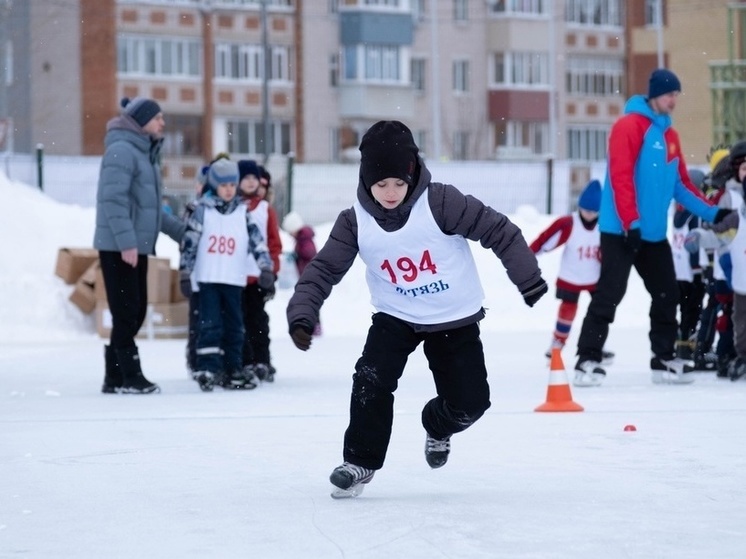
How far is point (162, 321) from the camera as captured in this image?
17.1m

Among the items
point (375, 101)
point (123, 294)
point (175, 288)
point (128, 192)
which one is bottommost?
point (175, 288)

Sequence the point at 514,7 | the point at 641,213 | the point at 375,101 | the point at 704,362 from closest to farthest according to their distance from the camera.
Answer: the point at 641,213, the point at 704,362, the point at 375,101, the point at 514,7

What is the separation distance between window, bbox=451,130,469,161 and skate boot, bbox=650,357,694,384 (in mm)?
50503

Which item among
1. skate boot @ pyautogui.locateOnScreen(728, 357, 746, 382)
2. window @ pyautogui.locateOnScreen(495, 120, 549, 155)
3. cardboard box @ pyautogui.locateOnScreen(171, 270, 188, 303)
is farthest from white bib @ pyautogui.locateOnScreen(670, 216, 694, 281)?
window @ pyautogui.locateOnScreen(495, 120, 549, 155)

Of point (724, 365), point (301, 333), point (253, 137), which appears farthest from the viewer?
point (253, 137)

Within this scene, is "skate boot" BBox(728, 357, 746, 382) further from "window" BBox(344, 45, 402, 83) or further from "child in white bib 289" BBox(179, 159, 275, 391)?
"window" BBox(344, 45, 402, 83)

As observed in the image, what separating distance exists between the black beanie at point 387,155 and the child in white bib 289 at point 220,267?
4.87m

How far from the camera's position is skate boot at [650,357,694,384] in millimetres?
10320

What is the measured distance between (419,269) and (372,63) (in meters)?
54.1

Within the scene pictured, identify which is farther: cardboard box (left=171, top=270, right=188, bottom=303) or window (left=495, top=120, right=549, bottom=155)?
window (left=495, top=120, right=549, bottom=155)

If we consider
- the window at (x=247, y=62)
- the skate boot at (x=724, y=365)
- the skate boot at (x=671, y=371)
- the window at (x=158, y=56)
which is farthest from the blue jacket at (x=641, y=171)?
the window at (x=247, y=62)

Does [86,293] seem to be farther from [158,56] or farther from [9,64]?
[158,56]

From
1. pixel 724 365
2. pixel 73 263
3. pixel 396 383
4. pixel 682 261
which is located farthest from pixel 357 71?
pixel 396 383

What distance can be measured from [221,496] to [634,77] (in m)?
61.3
